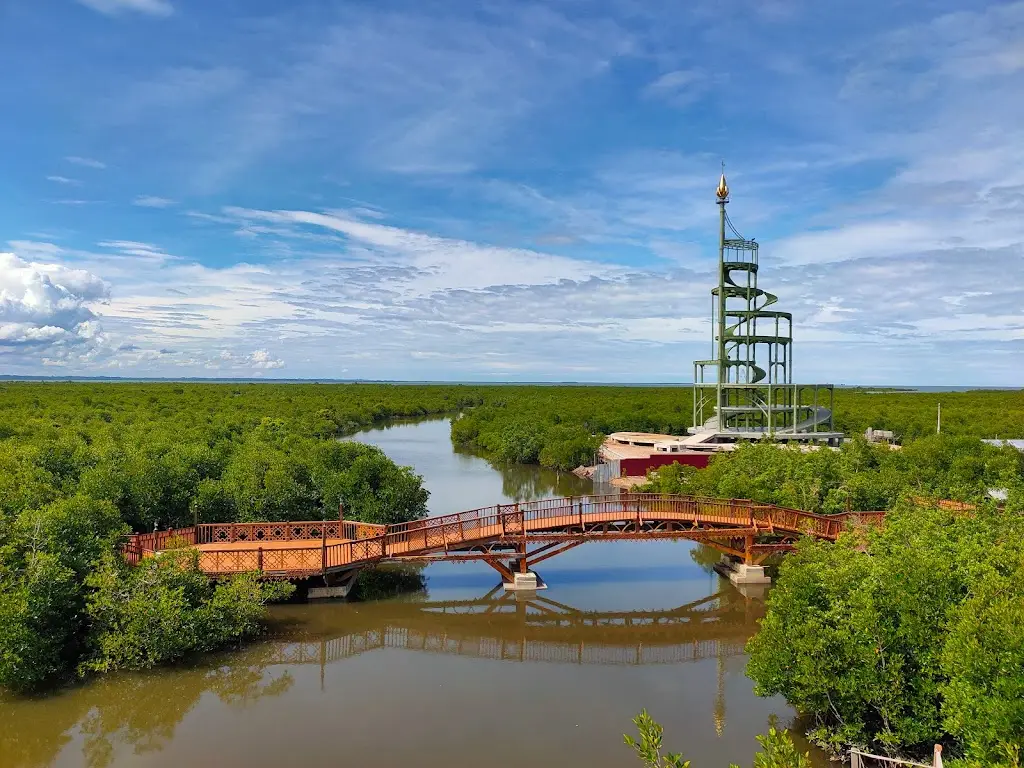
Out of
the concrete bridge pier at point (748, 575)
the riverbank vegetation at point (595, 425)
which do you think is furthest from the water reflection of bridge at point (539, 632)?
the riverbank vegetation at point (595, 425)

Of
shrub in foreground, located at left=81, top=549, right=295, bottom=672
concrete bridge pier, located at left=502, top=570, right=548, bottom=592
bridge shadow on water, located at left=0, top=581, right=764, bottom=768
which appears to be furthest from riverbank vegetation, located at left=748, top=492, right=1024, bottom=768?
shrub in foreground, located at left=81, top=549, right=295, bottom=672

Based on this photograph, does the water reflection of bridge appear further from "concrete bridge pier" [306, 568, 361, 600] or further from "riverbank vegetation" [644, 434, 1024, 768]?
"riverbank vegetation" [644, 434, 1024, 768]

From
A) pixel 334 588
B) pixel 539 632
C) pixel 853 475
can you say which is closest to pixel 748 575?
pixel 853 475

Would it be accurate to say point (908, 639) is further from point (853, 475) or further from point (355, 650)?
point (853, 475)

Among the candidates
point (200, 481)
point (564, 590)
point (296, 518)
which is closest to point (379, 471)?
point (296, 518)

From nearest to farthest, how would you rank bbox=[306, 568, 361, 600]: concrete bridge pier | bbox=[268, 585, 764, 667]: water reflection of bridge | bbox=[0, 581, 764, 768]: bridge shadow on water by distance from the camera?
bbox=[0, 581, 764, 768]: bridge shadow on water, bbox=[268, 585, 764, 667]: water reflection of bridge, bbox=[306, 568, 361, 600]: concrete bridge pier
